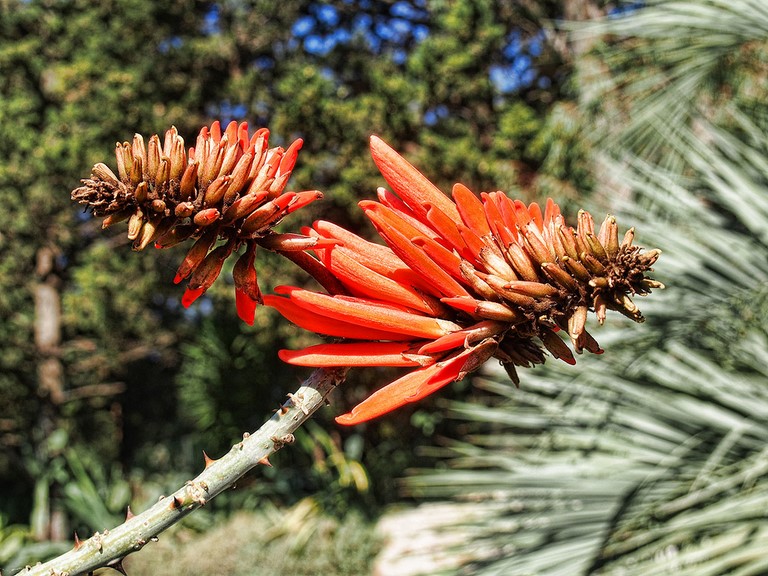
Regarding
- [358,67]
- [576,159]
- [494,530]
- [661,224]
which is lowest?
[494,530]

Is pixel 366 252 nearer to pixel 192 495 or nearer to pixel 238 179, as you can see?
pixel 238 179

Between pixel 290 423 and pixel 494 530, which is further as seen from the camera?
pixel 494 530

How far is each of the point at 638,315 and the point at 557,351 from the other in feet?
0.19

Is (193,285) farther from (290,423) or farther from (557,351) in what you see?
(557,351)

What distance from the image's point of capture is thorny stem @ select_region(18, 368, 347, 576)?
494 millimetres

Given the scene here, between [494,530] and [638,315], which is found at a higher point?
[638,315]

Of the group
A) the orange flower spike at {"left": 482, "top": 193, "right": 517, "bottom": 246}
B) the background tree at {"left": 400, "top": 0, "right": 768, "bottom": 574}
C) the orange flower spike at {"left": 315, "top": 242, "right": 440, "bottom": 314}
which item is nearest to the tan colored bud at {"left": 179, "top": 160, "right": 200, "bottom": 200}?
the orange flower spike at {"left": 315, "top": 242, "right": 440, "bottom": 314}

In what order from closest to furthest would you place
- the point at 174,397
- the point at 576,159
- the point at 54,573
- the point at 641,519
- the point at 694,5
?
1. the point at 54,573
2. the point at 641,519
3. the point at 694,5
4. the point at 576,159
5. the point at 174,397

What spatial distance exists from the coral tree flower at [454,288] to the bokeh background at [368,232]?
154 centimetres

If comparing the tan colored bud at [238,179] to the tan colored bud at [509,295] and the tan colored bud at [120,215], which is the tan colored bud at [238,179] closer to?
the tan colored bud at [120,215]

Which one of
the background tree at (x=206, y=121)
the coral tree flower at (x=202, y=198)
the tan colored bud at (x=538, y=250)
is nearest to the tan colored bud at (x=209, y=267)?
the coral tree flower at (x=202, y=198)

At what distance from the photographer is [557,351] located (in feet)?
1.72

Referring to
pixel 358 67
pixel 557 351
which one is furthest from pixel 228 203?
pixel 358 67

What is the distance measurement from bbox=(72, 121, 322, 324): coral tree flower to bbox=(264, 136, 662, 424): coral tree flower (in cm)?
4
